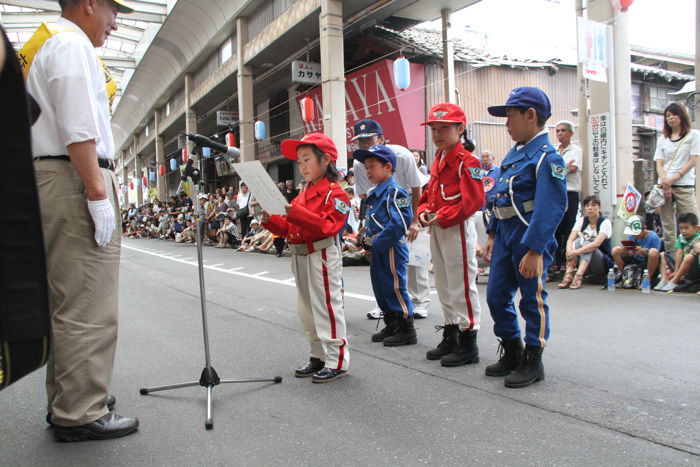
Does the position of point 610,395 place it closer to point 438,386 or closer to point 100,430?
point 438,386

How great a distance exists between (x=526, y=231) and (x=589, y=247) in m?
4.76

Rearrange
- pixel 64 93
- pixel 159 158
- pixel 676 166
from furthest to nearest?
1. pixel 159 158
2. pixel 676 166
3. pixel 64 93

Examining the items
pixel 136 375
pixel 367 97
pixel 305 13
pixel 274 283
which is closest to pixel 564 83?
pixel 367 97

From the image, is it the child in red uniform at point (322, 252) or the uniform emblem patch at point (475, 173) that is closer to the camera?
the child in red uniform at point (322, 252)

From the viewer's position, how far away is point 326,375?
143 inches

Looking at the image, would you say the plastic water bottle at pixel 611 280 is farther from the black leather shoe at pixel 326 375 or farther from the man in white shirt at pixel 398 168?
the black leather shoe at pixel 326 375

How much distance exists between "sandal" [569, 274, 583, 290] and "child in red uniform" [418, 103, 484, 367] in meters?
3.80

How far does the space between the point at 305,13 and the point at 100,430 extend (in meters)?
16.4

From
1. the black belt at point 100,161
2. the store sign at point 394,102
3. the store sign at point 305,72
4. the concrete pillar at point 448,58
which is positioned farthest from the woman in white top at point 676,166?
the store sign at point 305,72

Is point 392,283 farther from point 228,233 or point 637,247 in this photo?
point 228,233

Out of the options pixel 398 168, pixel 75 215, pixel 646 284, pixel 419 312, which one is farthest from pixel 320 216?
pixel 646 284

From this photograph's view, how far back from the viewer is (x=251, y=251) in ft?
53.2

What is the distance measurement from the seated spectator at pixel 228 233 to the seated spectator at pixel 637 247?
1351 centimetres

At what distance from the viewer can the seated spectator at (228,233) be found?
1864cm
